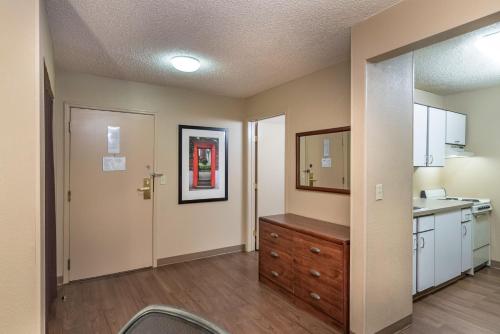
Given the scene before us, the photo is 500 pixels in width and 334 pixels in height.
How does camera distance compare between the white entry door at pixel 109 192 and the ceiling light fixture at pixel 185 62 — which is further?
the white entry door at pixel 109 192

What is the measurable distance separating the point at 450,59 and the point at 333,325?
2.82m

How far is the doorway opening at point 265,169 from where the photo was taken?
14.4 feet

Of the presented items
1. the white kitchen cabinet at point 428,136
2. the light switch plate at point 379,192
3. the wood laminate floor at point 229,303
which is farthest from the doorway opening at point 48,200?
the white kitchen cabinet at point 428,136

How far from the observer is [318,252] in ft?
7.96

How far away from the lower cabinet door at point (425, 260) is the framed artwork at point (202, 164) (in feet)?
8.53

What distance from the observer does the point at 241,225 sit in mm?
4422

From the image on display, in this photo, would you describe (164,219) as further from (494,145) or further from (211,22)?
(494,145)

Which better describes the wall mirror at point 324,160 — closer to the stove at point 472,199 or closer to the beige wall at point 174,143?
the beige wall at point 174,143

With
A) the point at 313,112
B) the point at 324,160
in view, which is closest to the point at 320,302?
the point at 324,160

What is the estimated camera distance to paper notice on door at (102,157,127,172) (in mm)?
3330

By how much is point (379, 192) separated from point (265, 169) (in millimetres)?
2512

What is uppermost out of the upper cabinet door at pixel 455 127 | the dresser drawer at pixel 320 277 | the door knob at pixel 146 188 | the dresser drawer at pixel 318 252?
the upper cabinet door at pixel 455 127

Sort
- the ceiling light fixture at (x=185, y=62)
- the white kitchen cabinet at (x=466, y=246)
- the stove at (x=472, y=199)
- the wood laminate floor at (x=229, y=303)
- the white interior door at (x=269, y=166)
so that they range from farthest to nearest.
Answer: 1. the white interior door at (x=269, y=166)
2. the stove at (x=472, y=199)
3. the white kitchen cabinet at (x=466, y=246)
4. the ceiling light fixture at (x=185, y=62)
5. the wood laminate floor at (x=229, y=303)

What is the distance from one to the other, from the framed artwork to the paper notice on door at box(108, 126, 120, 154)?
806mm
